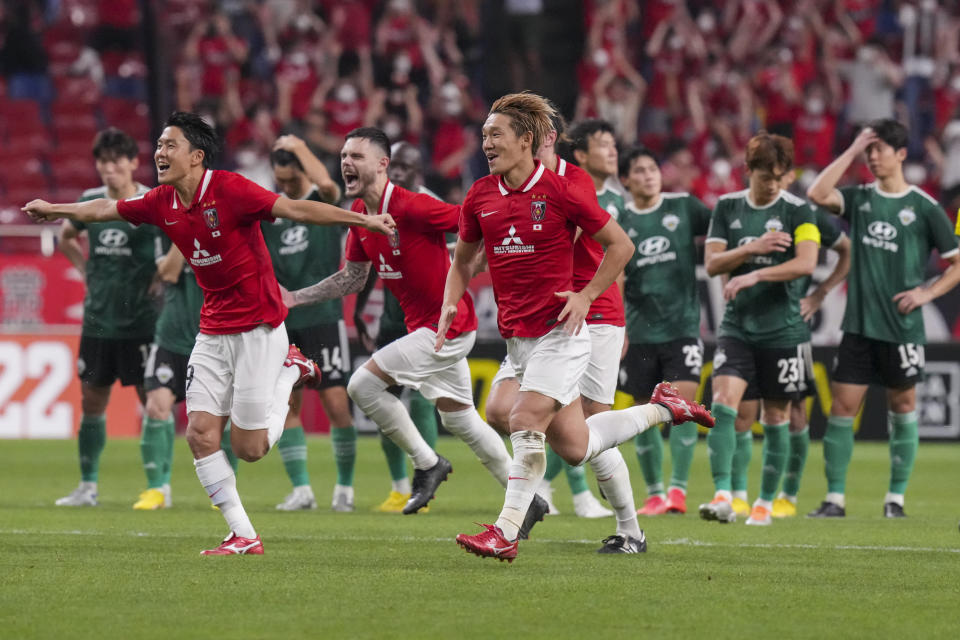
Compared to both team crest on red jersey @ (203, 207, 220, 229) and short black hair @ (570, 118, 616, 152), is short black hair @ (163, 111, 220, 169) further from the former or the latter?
short black hair @ (570, 118, 616, 152)

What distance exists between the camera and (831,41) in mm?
21875

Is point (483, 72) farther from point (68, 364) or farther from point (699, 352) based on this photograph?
point (699, 352)

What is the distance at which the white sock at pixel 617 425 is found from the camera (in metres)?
7.12

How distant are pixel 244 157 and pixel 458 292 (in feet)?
43.3

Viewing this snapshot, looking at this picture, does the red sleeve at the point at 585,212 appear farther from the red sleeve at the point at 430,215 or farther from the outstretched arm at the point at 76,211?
the outstretched arm at the point at 76,211

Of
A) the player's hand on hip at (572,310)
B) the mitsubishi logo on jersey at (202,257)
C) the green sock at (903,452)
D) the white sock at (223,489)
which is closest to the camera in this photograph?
the player's hand on hip at (572,310)

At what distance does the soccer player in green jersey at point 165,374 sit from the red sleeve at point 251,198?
2.95 meters

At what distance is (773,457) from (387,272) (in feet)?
8.63

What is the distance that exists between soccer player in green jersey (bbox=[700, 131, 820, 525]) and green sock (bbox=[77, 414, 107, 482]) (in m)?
4.17

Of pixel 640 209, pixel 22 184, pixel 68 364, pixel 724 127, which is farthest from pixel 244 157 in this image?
pixel 640 209

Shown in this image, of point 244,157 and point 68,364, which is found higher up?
point 244,157

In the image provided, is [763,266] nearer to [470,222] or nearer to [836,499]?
[836,499]

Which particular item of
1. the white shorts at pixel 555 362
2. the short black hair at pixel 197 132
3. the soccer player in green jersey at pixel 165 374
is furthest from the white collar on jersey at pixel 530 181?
the soccer player in green jersey at pixel 165 374

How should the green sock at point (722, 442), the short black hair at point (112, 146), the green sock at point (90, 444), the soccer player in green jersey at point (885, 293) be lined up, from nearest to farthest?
the green sock at point (722, 442) < the soccer player in green jersey at point (885, 293) < the short black hair at point (112, 146) < the green sock at point (90, 444)
